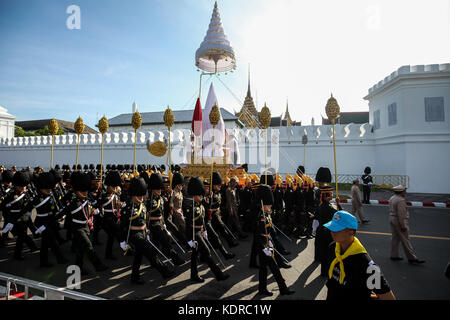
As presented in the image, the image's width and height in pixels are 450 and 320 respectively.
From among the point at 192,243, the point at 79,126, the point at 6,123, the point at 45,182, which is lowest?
the point at 192,243

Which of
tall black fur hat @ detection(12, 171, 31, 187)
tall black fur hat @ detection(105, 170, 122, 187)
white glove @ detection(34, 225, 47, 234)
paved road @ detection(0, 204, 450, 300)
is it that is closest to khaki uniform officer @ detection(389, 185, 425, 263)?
paved road @ detection(0, 204, 450, 300)

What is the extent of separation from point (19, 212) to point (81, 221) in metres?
2.06

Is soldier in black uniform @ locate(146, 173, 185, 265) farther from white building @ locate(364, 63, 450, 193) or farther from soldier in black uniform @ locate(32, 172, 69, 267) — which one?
white building @ locate(364, 63, 450, 193)

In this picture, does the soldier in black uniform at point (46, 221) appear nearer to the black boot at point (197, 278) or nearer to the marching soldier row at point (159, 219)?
the marching soldier row at point (159, 219)

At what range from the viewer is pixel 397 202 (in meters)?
5.46

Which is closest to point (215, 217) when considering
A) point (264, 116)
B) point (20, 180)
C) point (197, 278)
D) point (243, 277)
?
point (243, 277)

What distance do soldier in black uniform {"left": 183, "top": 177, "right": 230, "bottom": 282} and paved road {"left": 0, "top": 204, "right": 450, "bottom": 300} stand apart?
21 centimetres

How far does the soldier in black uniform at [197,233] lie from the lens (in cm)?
459

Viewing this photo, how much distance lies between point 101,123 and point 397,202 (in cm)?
863

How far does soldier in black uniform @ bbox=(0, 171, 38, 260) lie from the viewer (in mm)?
5740

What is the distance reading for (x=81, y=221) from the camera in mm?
5195

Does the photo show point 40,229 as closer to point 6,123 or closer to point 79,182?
point 79,182
